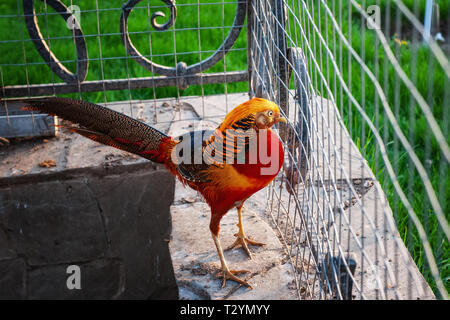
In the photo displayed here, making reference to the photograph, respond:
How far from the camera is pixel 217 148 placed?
2.05 meters

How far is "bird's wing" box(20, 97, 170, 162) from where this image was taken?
236 centimetres

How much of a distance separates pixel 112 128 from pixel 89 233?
3.44 ft

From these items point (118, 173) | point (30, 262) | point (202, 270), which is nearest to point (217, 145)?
point (202, 270)

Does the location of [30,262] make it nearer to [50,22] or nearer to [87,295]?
[87,295]

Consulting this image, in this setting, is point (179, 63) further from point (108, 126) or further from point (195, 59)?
point (195, 59)

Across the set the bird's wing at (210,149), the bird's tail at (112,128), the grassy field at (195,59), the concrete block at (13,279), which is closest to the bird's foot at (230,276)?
the bird's wing at (210,149)

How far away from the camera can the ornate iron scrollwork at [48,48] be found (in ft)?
9.92

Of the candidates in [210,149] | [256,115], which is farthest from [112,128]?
Result: [256,115]

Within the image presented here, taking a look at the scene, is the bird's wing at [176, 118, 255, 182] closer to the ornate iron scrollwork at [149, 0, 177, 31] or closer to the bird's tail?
the bird's tail

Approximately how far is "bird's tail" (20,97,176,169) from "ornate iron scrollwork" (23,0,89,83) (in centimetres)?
80

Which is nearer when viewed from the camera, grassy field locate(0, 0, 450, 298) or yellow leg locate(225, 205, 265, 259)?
yellow leg locate(225, 205, 265, 259)

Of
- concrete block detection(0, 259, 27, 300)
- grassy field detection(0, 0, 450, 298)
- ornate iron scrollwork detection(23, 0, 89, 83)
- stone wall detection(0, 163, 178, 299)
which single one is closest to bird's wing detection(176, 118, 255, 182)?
stone wall detection(0, 163, 178, 299)

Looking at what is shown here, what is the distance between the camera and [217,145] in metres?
2.05

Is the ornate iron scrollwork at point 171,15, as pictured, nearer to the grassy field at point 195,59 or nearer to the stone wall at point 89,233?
the grassy field at point 195,59
